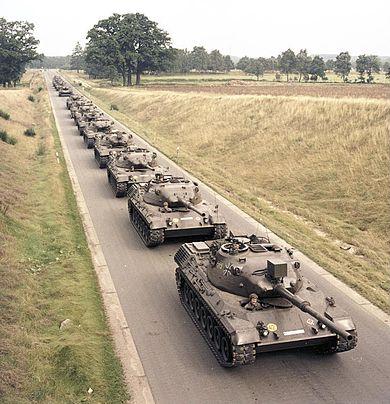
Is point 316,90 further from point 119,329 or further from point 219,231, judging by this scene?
point 119,329

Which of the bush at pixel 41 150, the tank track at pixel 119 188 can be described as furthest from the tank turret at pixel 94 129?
the tank track at pixel 119 188

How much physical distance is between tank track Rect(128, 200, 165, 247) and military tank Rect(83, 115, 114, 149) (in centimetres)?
1694

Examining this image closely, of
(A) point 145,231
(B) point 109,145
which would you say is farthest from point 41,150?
(A) point 145,231

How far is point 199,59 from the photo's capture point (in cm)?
13700

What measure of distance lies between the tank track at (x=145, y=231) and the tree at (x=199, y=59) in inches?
4875

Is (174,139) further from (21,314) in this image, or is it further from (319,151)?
(21,314)

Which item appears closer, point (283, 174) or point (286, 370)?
point (286, 370)

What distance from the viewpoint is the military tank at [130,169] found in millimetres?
22406

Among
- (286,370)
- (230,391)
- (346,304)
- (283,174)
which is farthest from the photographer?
(283,174)

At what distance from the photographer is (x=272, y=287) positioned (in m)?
10.4

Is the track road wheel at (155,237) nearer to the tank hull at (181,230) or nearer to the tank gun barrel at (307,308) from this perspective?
the tank hull at (181,230)

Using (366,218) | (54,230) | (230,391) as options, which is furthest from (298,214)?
(230,391)

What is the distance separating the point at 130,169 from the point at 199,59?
120 meters

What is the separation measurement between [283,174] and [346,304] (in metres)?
16.2
